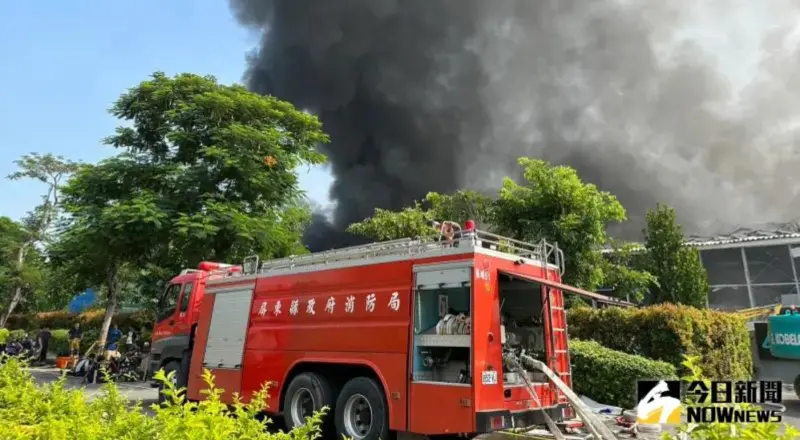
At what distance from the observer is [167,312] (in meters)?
12.4

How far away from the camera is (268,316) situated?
29.4 feet

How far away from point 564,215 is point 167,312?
477 inches

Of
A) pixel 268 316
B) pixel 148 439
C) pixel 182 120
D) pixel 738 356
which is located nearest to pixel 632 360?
pixel 738 356

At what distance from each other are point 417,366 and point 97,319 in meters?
27.3

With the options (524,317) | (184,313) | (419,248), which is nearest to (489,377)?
(524,317)

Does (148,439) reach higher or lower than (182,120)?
lower

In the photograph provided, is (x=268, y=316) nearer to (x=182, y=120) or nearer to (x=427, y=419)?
(x=427, y=419)

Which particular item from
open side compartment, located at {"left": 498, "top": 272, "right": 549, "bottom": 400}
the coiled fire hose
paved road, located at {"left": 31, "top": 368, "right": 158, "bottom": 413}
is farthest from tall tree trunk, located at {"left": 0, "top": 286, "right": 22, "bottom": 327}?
the coiled fire hose

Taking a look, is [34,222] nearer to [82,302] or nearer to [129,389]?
[82,302]

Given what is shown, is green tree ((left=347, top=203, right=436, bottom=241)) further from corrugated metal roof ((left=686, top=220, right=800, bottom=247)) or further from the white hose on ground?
the white hose on ground

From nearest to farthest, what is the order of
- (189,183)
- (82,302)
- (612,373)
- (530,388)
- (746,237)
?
(530,388) → (612,373) → (189,183) → (746,237) → (82,302)

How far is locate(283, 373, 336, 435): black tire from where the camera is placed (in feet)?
25.0

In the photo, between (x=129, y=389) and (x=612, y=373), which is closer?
(x=612, y=373)
